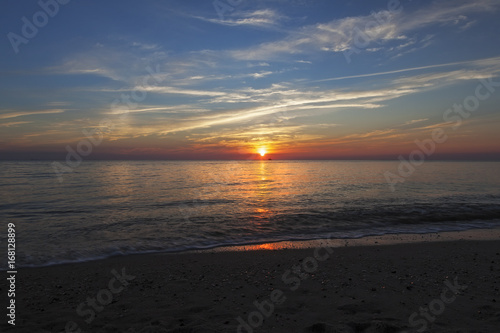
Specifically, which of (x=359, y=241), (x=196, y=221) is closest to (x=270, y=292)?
(x=359, y=241)

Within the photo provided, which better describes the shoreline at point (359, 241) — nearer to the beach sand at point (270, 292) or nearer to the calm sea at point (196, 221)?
the calm sea at point (196, 221)

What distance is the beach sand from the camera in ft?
18.7

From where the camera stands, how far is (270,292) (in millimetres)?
7301

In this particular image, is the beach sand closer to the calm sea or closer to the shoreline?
the shoreline

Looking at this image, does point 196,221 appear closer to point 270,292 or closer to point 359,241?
point 359,241

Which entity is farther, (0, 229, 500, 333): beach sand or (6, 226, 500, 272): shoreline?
(6, 226, 500, 272): shoreline

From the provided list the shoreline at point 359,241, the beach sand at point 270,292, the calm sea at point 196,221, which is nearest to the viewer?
the beach sand at point 270,292

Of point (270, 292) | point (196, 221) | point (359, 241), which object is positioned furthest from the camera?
point (196, 221)

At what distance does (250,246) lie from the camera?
12508 millimetres

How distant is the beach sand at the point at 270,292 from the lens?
571 centimetres

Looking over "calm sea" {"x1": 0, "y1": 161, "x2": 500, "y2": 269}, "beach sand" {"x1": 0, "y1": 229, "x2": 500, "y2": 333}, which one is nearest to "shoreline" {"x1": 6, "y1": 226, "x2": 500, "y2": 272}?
"calm sea" {"x1": 0, "y1": 161, "x2": 500, "y2": 269}

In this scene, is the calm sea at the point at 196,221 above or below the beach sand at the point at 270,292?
below

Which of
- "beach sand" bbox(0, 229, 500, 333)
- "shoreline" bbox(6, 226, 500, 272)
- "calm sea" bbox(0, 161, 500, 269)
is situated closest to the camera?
"beach sand" bbox(0, 229, 500, 333)

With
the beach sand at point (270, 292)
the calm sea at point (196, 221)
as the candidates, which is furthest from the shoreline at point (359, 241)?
the beach sand at point (270, 292)
